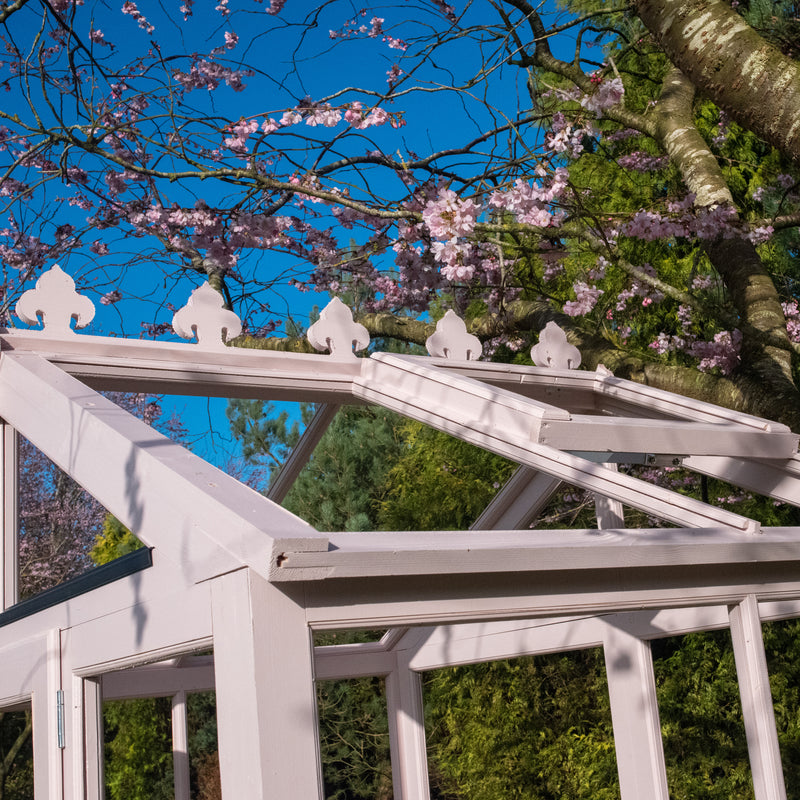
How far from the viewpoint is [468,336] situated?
3311 mm

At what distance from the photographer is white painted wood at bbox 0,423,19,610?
95.6 inches

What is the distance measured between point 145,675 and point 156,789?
16.0ft

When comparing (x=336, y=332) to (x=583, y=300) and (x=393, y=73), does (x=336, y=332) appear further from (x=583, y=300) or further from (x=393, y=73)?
(x=393, y=73)

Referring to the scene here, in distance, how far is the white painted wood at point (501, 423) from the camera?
216 centimetres

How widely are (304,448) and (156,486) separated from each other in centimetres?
174

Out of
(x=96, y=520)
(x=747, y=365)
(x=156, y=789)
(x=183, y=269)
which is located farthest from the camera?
(x=96, y=520)

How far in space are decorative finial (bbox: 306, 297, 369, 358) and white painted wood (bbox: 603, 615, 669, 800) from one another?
1.43 metres

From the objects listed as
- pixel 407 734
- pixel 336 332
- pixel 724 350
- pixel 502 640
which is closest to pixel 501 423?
pixel 336 332

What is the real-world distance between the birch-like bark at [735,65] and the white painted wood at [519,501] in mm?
1912

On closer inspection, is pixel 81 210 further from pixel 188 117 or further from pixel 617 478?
pixel 617 478

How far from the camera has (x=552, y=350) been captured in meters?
3.51

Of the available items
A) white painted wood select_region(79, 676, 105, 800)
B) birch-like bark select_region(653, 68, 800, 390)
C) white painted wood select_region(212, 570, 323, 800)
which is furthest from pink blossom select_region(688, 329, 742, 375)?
white painted wood select_region(212, 570, 323, 800)

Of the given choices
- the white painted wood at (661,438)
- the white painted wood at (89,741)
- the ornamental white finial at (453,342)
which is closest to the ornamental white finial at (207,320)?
the ornamental white finial at (453,342)

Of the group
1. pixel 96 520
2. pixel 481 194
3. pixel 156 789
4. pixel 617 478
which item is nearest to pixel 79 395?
pixel 617 478
